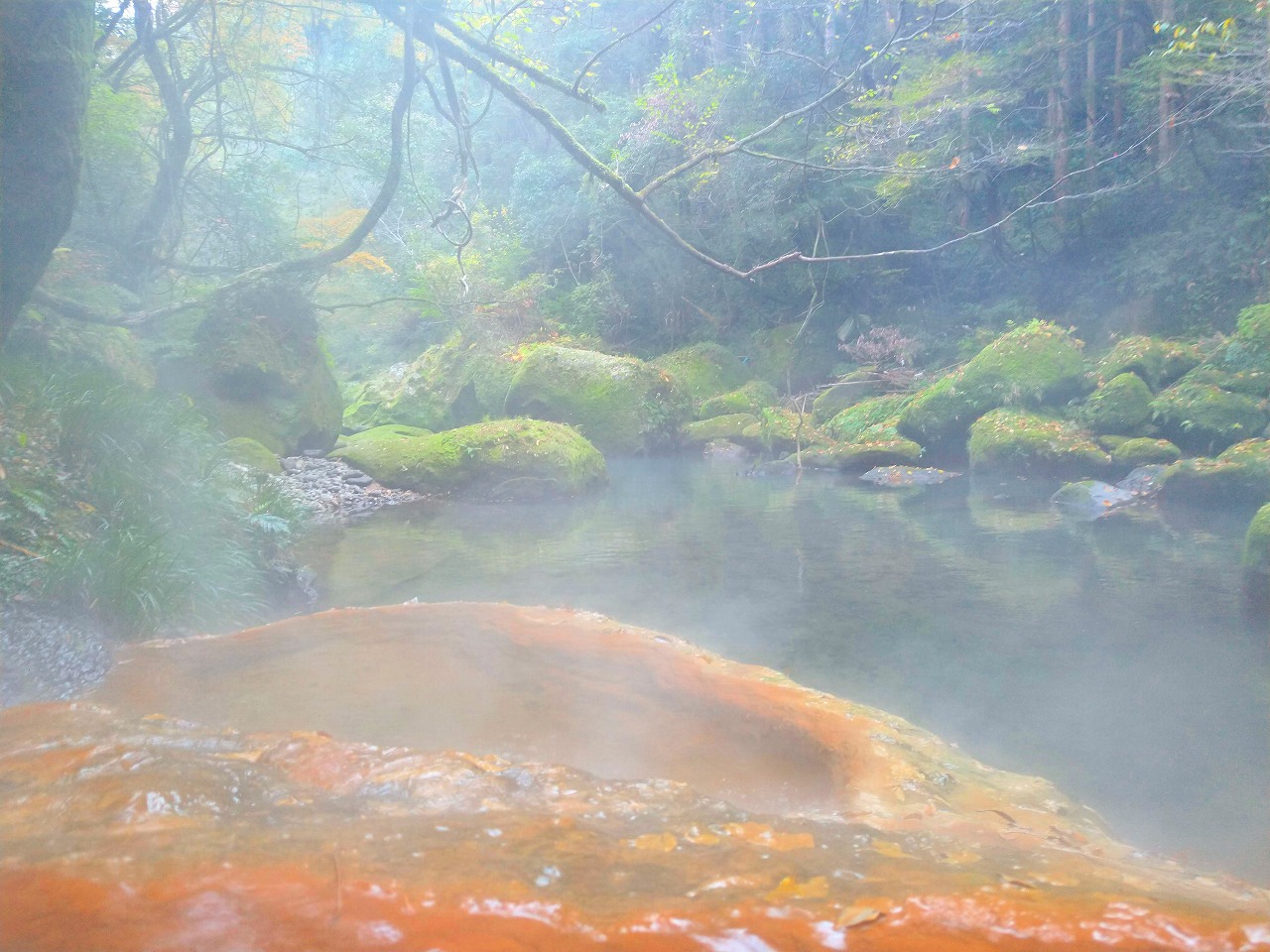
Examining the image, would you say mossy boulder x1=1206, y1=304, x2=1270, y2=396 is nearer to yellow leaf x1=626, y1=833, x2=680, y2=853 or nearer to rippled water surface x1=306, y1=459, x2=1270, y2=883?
rippled water surface x1=306, y1=459, x2=1270, y2=883

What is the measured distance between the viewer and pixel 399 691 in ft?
13.4

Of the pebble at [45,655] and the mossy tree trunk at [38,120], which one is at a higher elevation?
the mossy tree trunk at [38,120]

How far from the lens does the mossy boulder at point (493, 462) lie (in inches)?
494

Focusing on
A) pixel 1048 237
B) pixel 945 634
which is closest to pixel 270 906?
pixel 945 634

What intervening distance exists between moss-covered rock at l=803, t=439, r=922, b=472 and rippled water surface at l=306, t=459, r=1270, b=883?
2.59 meters

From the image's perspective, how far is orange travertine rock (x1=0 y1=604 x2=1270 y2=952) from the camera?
1.53 meters

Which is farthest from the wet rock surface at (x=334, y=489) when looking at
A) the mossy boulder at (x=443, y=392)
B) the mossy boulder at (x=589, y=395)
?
the mossy boulder at (x=443, y=392)

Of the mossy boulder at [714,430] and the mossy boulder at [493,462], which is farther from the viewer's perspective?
the mossy boulder at [714,430]

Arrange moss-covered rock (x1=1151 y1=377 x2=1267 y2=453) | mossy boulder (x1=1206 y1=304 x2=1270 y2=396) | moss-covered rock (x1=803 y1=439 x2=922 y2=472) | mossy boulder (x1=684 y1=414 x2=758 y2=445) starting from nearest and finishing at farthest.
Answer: moss-covered rock (x1=1151 y1=377 x2=1267 y2=453)
mossy boulder (x1=1206 y1=304 x2=1270 y2=396)
moss-covered rock (x1=803 y1=439 x2=922 y2=472)
mossy boulder (x1=684 y1=414 x2=758 y2=445)

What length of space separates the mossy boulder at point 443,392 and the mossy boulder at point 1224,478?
1231cm

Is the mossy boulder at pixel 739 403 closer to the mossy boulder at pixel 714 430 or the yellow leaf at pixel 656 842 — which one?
the mossy boulder at pixel 714 430

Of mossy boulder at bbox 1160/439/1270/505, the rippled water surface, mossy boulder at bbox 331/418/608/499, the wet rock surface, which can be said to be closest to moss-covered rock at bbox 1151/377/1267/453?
mossy boulder at bbox 1160/439/1270/505

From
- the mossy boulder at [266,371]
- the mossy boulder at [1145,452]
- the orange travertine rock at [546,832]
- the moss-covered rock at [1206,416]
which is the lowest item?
the orange travertine rock at [546,832]

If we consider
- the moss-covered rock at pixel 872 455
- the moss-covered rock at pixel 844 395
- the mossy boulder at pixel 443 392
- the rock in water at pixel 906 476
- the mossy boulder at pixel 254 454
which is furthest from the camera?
the moss-covered rock at pixel 844 395
